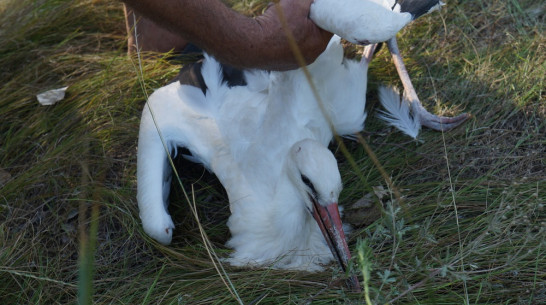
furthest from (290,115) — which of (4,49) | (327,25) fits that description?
(4,49)

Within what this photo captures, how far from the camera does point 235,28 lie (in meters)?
2.55

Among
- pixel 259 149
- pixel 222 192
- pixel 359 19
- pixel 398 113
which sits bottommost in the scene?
pixel 222 192

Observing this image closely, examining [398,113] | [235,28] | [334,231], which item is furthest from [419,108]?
[235,28]

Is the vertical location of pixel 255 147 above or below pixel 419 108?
above

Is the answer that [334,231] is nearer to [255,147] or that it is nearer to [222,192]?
[255,147]

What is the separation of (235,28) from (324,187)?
734 mm

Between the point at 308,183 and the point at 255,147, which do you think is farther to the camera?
the point at 255,147

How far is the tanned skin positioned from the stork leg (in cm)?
97

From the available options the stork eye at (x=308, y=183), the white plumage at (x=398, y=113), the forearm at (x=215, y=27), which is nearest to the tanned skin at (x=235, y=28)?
the forearm at (x=215, y=27)

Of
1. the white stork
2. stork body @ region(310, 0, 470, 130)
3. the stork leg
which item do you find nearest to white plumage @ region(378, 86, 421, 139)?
the stork leg

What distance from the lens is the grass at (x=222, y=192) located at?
265cm

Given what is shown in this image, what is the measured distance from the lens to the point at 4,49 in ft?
13.0

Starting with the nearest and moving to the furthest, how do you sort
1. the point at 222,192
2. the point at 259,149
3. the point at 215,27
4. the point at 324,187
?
the point at 215,27 → the point at 324,187 → the point at 259,149 → the point at 222,192

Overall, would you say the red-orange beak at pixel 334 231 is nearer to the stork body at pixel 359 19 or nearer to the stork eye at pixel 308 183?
the stork eye at pixel 308 183
